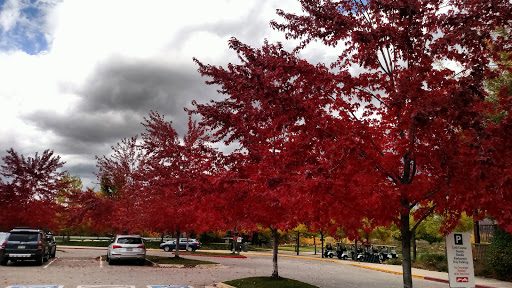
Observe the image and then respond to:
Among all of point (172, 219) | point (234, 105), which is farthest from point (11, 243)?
point (234, 105)

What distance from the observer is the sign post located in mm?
8453

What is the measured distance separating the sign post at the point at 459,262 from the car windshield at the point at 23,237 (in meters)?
18.6

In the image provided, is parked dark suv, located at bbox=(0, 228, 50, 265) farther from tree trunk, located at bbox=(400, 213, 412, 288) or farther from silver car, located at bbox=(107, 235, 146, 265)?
tree trunk, located at bbox=(400, 213, 412, 288)

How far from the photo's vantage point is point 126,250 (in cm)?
2080

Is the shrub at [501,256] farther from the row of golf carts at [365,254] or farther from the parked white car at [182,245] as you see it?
the parked white car at [182,245]

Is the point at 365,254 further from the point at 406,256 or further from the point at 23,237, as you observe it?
the point at 406,256

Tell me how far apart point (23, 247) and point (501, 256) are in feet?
72.3

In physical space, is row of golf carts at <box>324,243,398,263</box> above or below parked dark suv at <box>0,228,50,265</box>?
below

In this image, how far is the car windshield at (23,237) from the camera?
62.3 feet

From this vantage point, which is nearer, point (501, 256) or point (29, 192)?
point (501, 256)

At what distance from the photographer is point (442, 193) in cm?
759

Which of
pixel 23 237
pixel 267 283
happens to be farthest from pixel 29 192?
pixel 267 283

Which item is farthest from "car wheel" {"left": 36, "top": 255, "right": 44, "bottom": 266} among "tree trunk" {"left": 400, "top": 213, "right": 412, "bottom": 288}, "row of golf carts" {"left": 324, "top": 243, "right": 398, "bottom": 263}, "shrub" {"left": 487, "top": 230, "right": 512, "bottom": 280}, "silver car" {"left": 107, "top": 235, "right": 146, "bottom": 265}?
"shrub" {"left": 487, "top": 230, "right": 512, "bottom": 280}

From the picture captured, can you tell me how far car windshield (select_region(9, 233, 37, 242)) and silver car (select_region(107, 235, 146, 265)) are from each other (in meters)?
3.71
